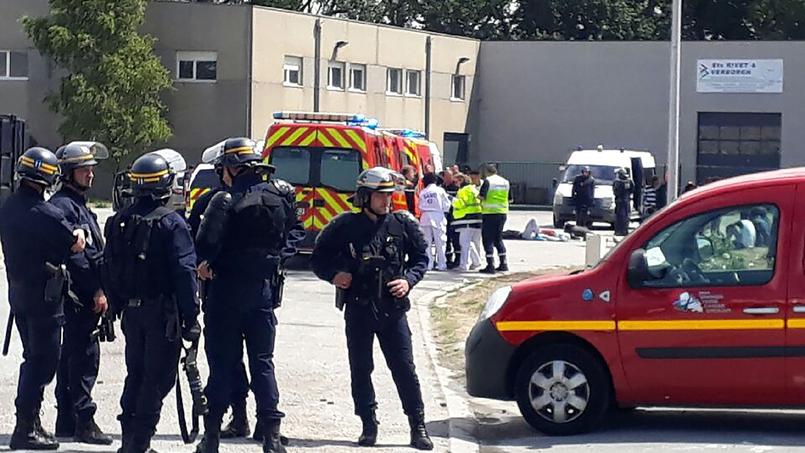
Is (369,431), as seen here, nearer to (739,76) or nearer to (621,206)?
(621,206)

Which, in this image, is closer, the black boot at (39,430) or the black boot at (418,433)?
the black boot at (39,430)

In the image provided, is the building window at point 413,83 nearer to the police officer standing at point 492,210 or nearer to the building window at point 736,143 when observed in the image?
the building window at point 736,143

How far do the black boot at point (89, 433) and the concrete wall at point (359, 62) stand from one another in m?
34.3

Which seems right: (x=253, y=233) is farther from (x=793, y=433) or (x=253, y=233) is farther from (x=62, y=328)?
(x=793, y=433)

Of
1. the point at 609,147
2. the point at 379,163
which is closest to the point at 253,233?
the point at 379,163

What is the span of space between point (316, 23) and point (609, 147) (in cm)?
1278

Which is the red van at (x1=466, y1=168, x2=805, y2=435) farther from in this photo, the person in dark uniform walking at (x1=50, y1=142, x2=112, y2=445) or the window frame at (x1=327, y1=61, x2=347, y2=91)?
the window frame at (x1=327, y1=61, x2=347, y2=91)

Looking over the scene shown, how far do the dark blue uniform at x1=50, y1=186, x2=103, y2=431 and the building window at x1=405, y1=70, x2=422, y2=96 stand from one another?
41.6m

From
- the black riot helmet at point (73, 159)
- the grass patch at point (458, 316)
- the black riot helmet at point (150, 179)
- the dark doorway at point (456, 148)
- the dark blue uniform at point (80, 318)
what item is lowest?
the grass patch at point (458, 316)

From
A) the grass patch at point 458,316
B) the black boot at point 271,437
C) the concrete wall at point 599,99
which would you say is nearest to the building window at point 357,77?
the concrete wall at point 599,99

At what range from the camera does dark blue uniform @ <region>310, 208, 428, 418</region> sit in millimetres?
8938

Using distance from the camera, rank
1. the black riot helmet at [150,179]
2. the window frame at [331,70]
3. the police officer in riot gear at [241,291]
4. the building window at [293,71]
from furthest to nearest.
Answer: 1. the window frame at [331,70]
2. the building window at [293,71]
3. the police officer in riot gear at [241,291]
4. the black riot helmet at [150,179]

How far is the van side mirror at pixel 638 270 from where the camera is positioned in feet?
30.4

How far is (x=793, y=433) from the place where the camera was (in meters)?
9.62
